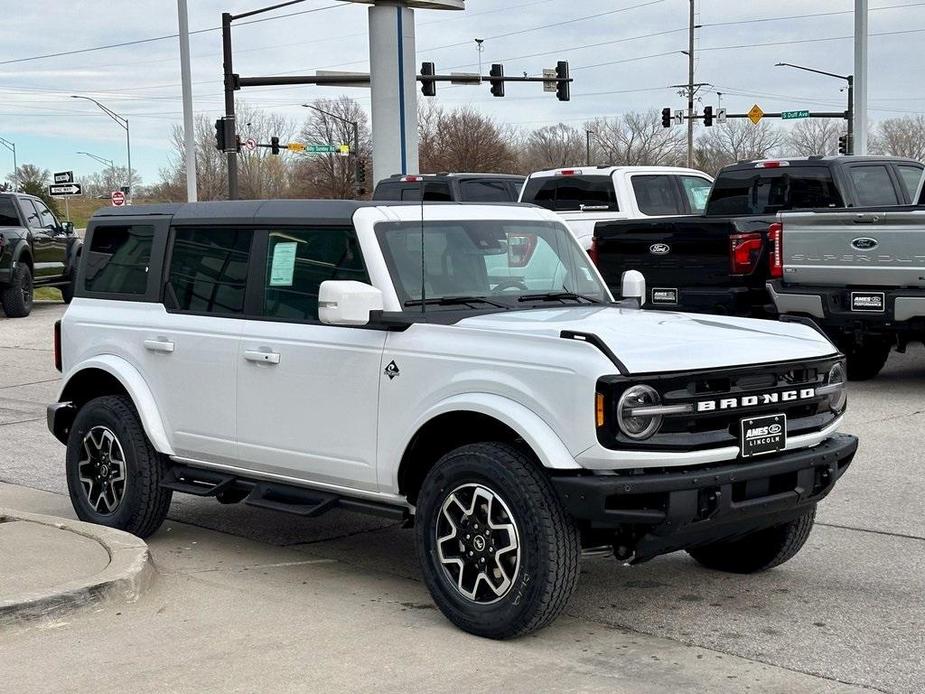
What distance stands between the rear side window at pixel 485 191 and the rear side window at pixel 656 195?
2.33 m

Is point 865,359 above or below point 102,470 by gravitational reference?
below

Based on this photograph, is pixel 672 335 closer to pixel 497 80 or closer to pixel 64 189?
pixel 497 80

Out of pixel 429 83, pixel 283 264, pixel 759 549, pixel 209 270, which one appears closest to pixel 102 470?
pixel 209 270

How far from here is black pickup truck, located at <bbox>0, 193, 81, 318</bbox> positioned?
2361 centimetres

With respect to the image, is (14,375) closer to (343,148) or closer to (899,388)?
(899,388)

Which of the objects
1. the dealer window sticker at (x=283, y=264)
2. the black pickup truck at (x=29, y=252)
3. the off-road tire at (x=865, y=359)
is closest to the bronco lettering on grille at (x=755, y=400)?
the dealer window sticker at (x=283, y=264)

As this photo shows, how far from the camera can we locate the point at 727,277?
13.7 metres

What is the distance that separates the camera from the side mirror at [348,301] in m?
5.81

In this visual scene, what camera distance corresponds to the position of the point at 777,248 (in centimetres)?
1322

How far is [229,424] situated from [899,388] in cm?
872

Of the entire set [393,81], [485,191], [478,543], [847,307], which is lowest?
[478,543]

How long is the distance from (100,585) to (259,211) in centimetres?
208

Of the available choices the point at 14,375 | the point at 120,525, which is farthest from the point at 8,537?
the point at 14,375

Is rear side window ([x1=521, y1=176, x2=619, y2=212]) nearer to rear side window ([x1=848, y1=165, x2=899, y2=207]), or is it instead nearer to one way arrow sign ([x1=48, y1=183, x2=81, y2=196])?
rear side window ([x1=848, y1=165, x2=899, y2=207])
